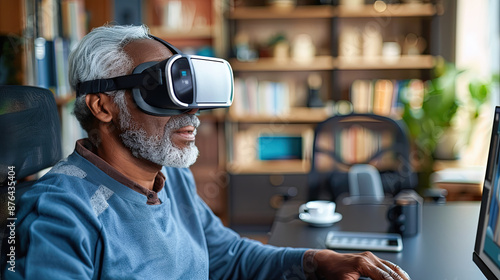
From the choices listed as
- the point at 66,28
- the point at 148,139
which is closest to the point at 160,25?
the point at 66,28

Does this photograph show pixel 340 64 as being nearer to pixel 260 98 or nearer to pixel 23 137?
pixel 260 98

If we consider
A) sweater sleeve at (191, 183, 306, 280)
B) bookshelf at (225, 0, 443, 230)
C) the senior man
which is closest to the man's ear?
the senior man

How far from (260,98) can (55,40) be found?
1911mm

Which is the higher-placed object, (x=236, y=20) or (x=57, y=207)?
(x=236, y=20)

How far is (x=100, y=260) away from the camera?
1.00 metres

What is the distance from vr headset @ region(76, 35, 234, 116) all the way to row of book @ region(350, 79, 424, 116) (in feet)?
Answer: 9.04

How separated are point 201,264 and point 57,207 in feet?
1.44

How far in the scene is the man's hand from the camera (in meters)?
1.08

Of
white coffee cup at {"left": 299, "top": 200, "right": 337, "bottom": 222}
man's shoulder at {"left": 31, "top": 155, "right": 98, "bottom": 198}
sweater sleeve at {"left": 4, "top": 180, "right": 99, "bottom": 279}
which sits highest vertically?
man's shoulder at {"left": 31, "top": 155, "right": 98, "bottom": 198}

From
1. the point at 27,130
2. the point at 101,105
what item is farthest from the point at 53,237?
the point at 101,105

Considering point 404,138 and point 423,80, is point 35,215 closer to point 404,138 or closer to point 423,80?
point 404,138

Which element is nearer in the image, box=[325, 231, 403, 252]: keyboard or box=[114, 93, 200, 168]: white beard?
box=[114, 93, 200, 168]: white beard

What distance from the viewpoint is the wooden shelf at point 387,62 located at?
12.3ft

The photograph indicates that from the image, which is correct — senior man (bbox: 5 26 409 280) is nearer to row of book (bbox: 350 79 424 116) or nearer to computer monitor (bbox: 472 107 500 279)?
computer monitor (bbox: 472 107 500 279)
